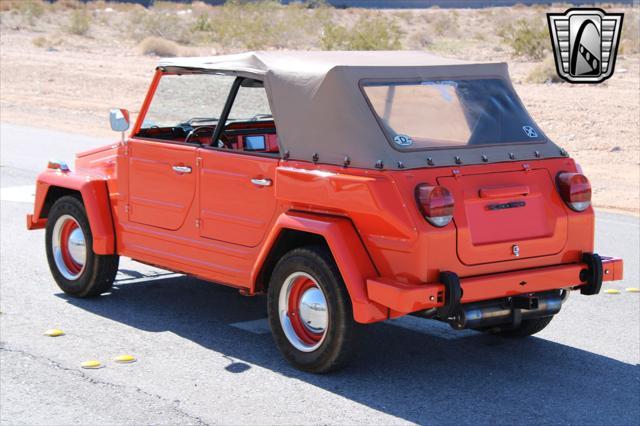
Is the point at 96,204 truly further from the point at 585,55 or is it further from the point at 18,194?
the point at 585,55

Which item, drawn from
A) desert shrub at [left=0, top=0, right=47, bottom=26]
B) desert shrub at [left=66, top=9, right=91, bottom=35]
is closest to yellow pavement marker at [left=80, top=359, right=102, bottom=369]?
desert shrub at [left=66, top=9, right=91, bottom=35]

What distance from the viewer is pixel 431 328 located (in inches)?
295

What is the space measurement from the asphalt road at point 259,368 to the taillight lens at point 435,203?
98cm

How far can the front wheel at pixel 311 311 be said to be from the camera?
6145mm

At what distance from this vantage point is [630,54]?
35250mm

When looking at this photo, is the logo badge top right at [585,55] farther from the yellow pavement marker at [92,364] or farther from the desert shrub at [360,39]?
the yellow pavement marker at [92,364]

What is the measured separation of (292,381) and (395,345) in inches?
38.6

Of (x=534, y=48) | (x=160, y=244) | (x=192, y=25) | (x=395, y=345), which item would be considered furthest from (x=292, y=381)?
(x=192, y=25)

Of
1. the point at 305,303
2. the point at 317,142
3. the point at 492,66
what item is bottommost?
the point at 305,303

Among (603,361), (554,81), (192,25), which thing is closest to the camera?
(603,361)

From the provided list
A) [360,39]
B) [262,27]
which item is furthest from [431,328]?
[262,27]

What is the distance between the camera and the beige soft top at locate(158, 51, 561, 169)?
20.4 feet

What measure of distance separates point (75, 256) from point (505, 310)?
346 centimetres

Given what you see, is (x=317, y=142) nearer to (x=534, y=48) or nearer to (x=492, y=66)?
(x=492, y=66)
